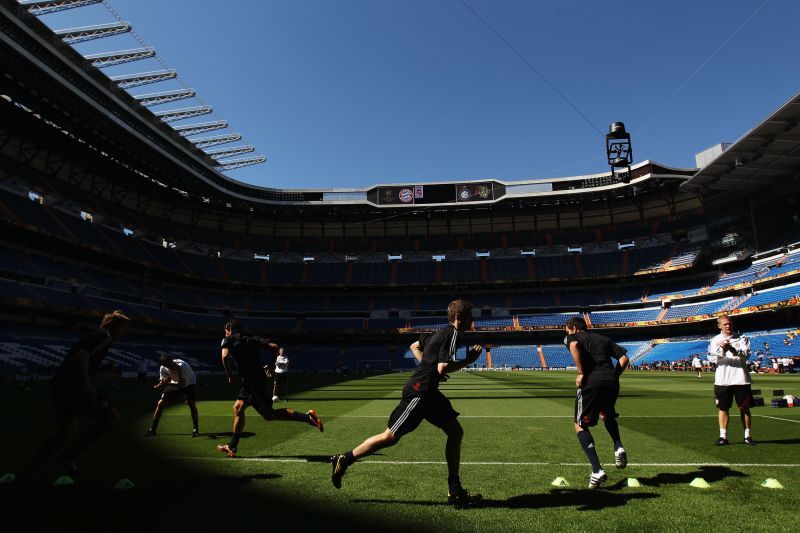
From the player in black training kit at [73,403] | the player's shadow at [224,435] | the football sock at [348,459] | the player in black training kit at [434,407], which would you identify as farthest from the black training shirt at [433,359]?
the player's shadow at [224,435]

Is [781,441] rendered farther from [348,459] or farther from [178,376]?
[178,376]

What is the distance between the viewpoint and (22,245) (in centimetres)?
4159

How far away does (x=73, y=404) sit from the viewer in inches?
223

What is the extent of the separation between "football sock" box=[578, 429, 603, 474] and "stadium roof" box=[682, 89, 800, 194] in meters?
39.0

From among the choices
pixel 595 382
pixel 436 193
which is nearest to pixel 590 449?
pixel 595 382

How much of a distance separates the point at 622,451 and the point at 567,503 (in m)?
1.64

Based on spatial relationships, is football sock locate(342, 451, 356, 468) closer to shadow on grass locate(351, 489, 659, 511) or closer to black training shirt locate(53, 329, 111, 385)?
shadow on grass locate(351, 489, 659, 511)

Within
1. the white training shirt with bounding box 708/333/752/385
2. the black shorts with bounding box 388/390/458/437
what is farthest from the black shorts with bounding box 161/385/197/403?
the white training shirt with bounding box 708/333/752/385

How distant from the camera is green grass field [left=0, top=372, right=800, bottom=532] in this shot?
420cm

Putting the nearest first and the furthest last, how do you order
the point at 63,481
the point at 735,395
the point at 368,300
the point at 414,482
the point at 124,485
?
the point at 124,485, the point at 63,481, the point at 414,482, the point at 735,395, the point at 368,300

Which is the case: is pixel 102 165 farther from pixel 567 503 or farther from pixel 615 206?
pixel 615 206

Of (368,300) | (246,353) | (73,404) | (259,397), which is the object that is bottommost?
(259,397)

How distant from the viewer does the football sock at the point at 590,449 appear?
5332 millimetres

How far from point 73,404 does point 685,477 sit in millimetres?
7418
